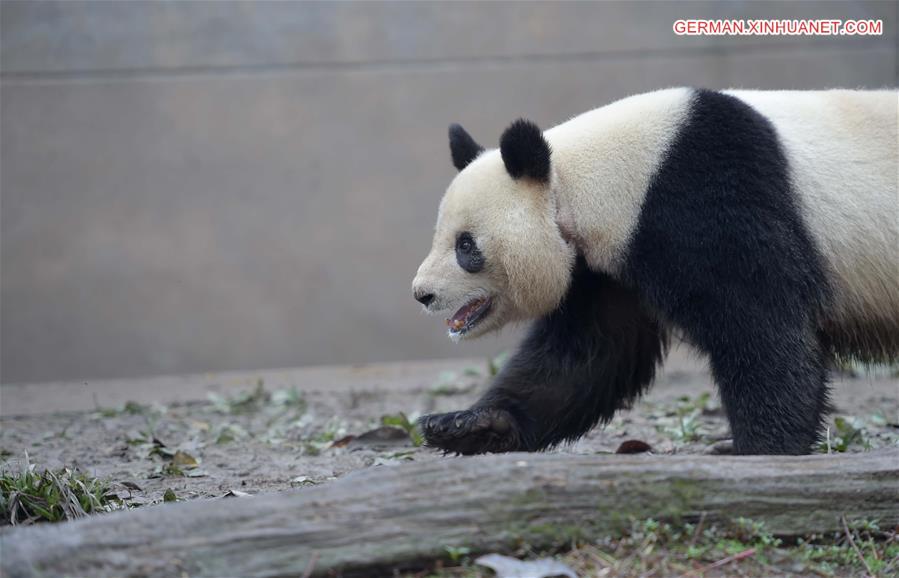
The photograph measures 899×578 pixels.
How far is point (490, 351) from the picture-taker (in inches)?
399

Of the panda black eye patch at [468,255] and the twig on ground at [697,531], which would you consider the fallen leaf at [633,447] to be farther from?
the twig on ground at [697,531]

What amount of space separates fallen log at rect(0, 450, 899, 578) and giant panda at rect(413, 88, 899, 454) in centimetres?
79

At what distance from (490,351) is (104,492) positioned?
6.10m

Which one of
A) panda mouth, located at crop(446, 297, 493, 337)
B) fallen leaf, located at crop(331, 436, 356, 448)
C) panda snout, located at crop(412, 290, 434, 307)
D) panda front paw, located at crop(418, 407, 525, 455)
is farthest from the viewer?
fallen leaf, located at crop(331, 436, 356, 448)

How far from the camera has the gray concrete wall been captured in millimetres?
9492

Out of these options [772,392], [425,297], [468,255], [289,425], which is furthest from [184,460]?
[772,392]

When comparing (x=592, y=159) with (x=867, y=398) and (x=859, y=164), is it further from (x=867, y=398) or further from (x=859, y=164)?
(x=867, y=398)

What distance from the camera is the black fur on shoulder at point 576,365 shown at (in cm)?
496

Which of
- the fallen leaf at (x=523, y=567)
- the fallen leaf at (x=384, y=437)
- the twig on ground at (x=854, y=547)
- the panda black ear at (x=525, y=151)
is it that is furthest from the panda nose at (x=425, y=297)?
the twig on ground at (x=854, y=547)

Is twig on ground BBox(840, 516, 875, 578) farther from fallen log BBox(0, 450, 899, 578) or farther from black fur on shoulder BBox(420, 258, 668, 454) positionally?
black fur on shoulder BBox(420, 258, 668, 454)

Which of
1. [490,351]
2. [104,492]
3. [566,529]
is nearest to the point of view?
[566,529]

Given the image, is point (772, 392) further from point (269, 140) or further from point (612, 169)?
point (269, 140)

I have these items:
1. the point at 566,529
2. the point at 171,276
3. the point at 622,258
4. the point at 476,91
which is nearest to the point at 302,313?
the point at 171,276

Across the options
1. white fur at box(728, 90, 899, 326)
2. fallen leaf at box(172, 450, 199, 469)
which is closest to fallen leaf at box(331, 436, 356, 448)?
fallen leaf at box(172, 450, 199, 469)
